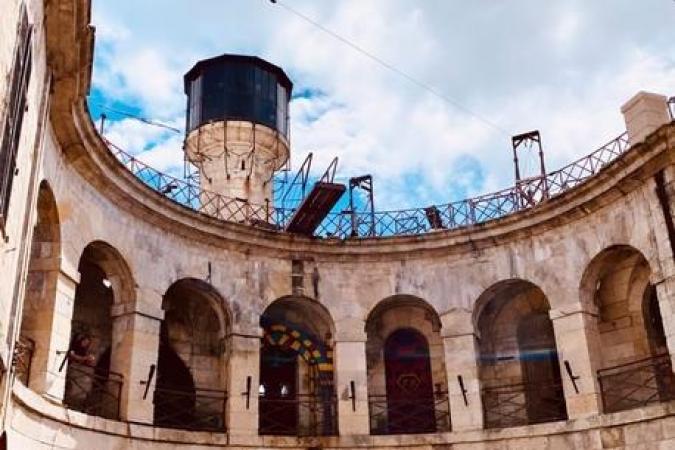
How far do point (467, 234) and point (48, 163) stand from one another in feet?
31.7

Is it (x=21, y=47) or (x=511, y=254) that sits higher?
(x=511, y=254)

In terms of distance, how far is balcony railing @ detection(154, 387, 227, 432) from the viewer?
→ 17234 millimetres

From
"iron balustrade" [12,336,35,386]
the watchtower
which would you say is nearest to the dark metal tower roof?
the watchtower

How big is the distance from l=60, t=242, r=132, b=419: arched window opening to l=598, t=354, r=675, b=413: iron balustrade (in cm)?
974

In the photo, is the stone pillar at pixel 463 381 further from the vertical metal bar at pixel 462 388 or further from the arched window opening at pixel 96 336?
the arched window opening at pixel 96 336

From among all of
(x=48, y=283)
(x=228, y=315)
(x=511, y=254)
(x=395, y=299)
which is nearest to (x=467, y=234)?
(x=511, y=254)

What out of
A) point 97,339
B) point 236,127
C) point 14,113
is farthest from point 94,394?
point 236,127

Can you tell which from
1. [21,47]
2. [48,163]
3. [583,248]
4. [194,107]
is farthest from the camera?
[194,107]

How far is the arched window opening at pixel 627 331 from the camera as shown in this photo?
16.2 metres

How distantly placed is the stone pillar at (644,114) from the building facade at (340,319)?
42mm

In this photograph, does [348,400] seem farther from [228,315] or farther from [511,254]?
[511,254]

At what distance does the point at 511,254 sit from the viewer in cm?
1811

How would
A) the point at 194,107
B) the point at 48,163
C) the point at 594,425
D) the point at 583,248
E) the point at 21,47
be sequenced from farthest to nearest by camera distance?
the point at 194,107, the point at 583,248, the point at 594,425, the point at 48,163, the point at 21,47

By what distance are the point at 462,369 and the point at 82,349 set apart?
805cm
